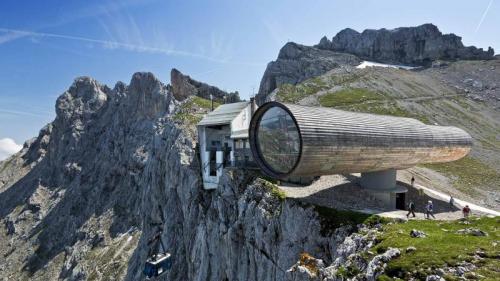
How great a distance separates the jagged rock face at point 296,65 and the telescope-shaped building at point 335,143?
12330cm

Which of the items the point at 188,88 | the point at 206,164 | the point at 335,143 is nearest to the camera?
the point at 335,143

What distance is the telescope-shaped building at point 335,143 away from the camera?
28672 mm

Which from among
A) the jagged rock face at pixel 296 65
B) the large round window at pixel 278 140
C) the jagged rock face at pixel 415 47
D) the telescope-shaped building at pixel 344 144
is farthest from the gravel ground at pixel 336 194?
the jagged rock face at pixel 415 47

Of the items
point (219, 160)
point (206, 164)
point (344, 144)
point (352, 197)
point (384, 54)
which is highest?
point (384, 54)

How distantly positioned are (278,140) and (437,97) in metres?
116

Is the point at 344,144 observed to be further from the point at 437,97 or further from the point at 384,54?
the point at 384,54

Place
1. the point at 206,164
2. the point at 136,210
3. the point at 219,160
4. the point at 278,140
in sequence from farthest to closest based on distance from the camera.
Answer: the point at 136,210, the point at 206,164, the point at 219,160, the point at 278,140

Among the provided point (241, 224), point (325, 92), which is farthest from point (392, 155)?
point (325, 92)

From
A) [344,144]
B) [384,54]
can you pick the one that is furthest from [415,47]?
[344,144]

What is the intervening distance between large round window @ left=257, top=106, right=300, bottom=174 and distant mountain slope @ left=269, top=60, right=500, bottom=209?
36.5 meters

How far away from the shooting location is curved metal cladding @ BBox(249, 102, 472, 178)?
28.6m

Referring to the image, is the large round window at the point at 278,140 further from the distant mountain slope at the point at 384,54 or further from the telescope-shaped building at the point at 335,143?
the distant mountain slope at the point at 384,54

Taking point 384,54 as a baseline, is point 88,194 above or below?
below

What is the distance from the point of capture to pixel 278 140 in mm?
31141
